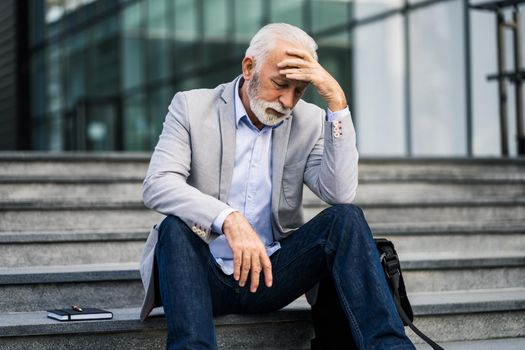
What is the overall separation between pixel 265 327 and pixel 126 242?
1.10 metres

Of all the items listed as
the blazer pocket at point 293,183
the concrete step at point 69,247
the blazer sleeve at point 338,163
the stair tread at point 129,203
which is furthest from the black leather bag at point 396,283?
the stair tread at point 129,203

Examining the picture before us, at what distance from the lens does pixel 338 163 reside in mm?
2941

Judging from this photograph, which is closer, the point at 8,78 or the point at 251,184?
the point at 251,184

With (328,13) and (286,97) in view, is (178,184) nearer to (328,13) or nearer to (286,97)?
(286,97)

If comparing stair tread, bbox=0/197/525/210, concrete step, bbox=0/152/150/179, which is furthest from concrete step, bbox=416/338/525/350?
concrete step, bbox=0/152/150/179

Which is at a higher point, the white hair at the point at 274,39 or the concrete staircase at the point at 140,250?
the white hair at the point at 274,39

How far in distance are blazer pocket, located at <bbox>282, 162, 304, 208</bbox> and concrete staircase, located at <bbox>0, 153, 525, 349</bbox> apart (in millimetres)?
411

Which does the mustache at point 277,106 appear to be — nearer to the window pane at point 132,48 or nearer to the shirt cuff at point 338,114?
the shirt cuff at point 338,114

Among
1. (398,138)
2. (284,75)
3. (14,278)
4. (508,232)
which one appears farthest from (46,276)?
(398,138)

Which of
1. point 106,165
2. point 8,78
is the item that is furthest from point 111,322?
point 8,78

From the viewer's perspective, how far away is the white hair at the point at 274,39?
2.85 metres

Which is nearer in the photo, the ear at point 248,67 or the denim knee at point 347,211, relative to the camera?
the denim knee at point 347,211

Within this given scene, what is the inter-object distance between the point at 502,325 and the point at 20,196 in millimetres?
2660

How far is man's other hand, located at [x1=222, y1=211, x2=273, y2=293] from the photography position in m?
2.63
